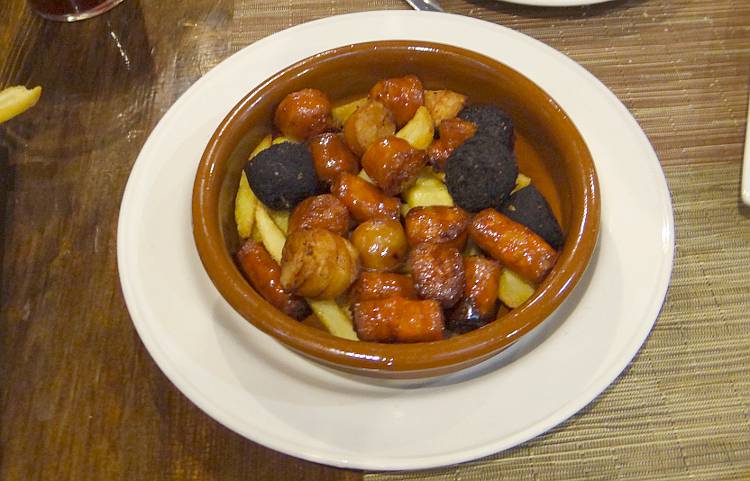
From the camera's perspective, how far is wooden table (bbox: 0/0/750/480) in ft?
3.17

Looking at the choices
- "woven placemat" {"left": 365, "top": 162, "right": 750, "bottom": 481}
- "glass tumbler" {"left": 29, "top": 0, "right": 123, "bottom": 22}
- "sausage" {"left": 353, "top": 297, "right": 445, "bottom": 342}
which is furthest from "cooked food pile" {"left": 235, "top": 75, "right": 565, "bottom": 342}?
"glass tumbler" {"left": 29, "top": 0, "right": 123, "bottom": 22}

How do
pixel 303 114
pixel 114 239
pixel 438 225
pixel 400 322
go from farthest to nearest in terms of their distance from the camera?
pixel 114 239 < pixel 303 114 < pixel 438 225 < pixel 400 322

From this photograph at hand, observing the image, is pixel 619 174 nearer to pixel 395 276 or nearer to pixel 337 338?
pixel 395 276

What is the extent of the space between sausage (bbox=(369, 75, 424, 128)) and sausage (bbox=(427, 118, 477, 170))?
0.25 feet

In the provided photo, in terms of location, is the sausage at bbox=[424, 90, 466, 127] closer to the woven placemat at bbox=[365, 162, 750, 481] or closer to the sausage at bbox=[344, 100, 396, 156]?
the sausage at bbox=[344, 100, 396, 156]

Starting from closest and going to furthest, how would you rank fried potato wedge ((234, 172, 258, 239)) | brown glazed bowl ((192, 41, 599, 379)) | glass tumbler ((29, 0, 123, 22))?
brown glazed bowl ((192, 41, 599, 379)) → fried potato wedge ((234, 172, 258, 239)) → glass tumbler ((29, 0, 123, 22))

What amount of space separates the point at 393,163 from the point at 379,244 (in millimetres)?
141

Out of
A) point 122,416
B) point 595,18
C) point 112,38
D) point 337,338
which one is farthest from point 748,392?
point 112,38

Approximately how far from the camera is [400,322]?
0.86 metres

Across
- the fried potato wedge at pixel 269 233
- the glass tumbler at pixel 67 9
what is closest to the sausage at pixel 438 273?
the fried potato wedge at pixel 269 233

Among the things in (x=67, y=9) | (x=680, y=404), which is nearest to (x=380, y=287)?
(x=680, y=404)

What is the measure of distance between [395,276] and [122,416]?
1.70 ft

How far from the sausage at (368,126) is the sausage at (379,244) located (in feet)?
0.55

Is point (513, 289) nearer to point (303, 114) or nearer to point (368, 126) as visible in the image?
point (368, 126)
